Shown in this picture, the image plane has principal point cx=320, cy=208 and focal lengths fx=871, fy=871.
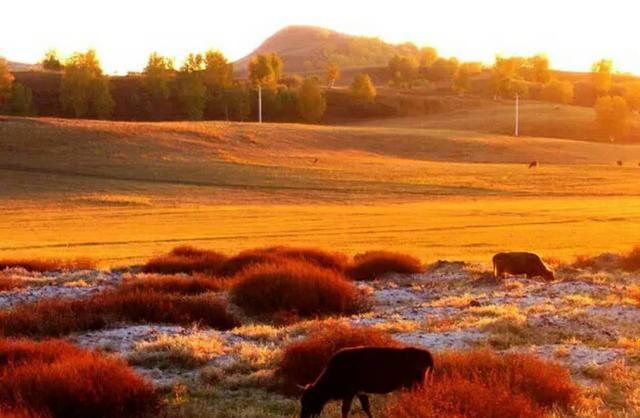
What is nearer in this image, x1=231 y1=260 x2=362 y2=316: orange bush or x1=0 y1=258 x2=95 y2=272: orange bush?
x1=231 y1=260 x2=362 y2=316: orange bush

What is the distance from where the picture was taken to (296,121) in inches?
5743

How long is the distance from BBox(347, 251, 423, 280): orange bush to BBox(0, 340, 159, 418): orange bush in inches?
555

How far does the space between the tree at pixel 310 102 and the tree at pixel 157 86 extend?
72.6 feet

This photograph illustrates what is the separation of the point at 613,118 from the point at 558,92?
5037 cm

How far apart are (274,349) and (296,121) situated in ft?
439

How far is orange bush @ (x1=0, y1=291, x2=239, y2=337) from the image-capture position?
15.3m

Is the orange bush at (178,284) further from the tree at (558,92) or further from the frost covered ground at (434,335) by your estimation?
the tree at (558,92)

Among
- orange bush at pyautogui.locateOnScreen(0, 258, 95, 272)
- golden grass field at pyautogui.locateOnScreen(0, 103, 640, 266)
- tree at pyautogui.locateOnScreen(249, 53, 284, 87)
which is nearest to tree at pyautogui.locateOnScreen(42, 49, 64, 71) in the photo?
tree at pyautogui.locateOnScreen(249, 53, 284, 87)

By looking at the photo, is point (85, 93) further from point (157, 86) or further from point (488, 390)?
point (488, 390)

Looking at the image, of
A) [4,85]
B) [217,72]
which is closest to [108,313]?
[4,85]

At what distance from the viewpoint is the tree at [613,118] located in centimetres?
13062

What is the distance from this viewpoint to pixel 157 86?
467 feet

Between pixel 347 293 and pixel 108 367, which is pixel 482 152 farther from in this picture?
pixel 108 367

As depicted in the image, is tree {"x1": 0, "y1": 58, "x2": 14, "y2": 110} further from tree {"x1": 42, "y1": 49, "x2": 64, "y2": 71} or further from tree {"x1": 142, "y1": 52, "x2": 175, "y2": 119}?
tree {"x1": 42, "y1": 49, "x2": 64, "y2": 71}
